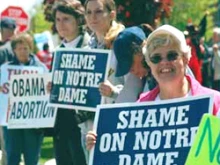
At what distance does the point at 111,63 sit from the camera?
845 centimetres

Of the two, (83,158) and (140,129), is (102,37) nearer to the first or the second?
(83,158)

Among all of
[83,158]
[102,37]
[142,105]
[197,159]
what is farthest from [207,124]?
[83,158]

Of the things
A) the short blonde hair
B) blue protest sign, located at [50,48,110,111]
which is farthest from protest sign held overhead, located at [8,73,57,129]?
the short blonde hair

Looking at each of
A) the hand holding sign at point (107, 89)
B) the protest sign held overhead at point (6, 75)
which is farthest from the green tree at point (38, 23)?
the hand holding sign at point (107, 89)

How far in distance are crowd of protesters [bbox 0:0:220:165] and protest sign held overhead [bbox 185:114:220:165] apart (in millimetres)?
675

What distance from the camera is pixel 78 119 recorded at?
29.7ft

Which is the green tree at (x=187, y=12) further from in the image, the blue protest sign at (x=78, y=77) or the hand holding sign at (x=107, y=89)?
the hand holding sign at (x=107, y=89)

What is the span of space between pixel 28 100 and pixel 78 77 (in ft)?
6.25

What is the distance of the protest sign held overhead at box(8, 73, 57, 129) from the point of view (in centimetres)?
1060

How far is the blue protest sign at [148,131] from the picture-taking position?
584cm

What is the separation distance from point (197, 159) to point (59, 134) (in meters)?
4.36

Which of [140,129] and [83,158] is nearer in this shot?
[140,129]

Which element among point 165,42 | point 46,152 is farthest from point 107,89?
point 46,152

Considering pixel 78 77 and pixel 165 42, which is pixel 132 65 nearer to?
pixel 165 42
